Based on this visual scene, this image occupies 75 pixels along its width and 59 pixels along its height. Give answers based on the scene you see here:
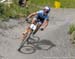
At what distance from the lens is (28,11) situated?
69.9ft

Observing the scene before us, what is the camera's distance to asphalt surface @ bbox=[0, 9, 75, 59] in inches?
588

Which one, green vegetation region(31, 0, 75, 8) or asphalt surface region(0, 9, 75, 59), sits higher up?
asphalt surface region(0, 9, 75, 59)

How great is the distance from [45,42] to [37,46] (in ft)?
2.81

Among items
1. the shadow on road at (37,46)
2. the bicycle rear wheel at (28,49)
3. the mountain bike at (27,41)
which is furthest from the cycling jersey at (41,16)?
the bicycle rear wheel at (28,49)

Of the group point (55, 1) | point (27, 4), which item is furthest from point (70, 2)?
point (27, 4)

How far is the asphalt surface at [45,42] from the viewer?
14.9m

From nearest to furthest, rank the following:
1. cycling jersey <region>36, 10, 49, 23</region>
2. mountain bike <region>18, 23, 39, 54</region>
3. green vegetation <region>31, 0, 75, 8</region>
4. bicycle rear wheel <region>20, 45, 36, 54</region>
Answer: bicycle rear wheel <region>20, 45, 36, 54</region> → mountain bike <region>18, 23, 39, 54</region> → cycling jersey <region>36, 10, 49, 23</region> → green vegetation <region>31, 0, 75, 8</region>

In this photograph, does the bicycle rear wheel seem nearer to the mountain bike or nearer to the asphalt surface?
the mountain bike

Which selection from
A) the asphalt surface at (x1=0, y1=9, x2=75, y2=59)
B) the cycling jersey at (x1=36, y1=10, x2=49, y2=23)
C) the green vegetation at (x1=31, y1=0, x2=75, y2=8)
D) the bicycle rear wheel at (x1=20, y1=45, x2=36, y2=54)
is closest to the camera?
the asphalt surface at (x1=0, y1=9, x2=75, y2=59)

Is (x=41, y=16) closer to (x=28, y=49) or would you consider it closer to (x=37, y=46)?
(x=37, y=46)

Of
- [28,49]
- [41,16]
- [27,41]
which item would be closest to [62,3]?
[41,16]

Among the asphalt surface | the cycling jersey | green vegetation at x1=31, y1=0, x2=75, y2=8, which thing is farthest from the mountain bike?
green vegetation at x1=31, y1=0, x2=75, y2=8

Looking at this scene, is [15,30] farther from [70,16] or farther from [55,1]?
[55,1]

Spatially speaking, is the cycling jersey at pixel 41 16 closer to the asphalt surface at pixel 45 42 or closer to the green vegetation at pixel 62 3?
the asphalt surface at pixel 45 42
